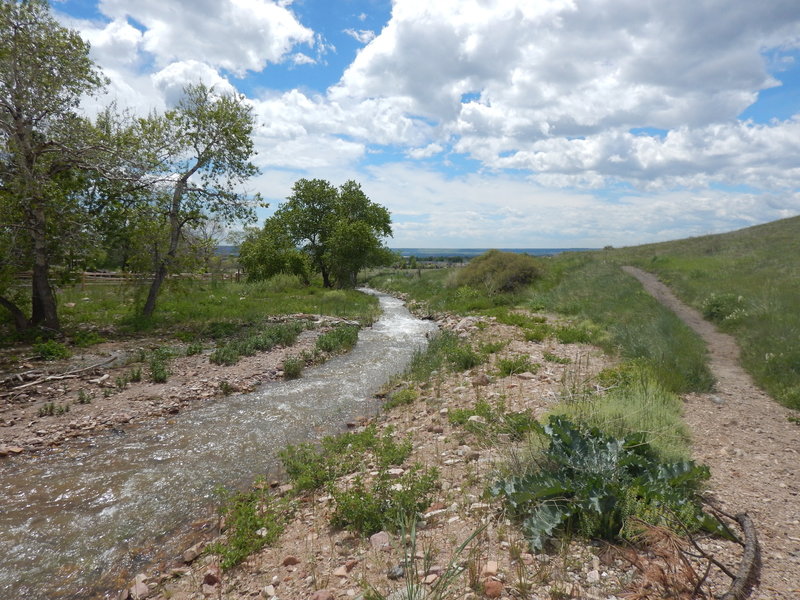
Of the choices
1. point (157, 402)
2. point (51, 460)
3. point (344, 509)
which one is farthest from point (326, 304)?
point (344, 509)

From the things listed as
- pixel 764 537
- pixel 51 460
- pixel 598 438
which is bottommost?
pixel 51 460

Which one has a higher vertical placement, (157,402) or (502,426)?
(502,426)

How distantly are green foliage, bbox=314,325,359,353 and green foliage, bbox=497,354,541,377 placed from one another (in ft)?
20.2

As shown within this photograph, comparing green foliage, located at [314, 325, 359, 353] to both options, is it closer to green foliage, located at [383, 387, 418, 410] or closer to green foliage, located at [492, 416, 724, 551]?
green foliage, located at [383, 387, 418, 410]

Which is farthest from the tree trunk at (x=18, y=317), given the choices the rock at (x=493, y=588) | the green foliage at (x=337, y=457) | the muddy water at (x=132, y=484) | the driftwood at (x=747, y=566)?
the driftwood at (x=747, y=566)

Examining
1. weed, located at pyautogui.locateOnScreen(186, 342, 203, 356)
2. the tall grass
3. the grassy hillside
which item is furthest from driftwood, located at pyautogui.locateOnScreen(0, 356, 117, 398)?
the grassy hillside

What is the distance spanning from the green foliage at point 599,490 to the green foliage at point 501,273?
71.6ft

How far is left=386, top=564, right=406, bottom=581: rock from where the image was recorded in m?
3.54

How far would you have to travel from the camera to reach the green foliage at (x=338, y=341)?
46.5 ft

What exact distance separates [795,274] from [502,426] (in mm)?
19960

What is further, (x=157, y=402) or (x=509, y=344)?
(x=509, y=344)

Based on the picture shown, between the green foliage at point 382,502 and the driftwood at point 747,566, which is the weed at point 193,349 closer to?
the green foliage at point 382,502

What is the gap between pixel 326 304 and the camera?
23.5 meters

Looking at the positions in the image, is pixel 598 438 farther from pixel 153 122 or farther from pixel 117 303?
pixel 117 303
